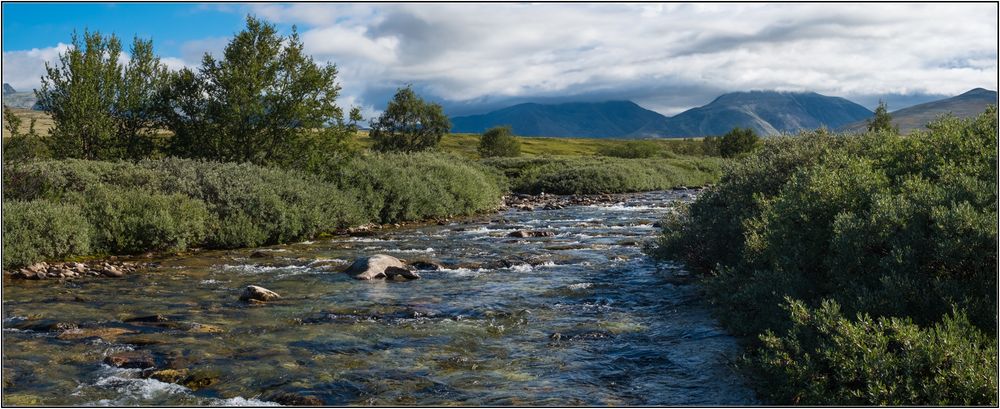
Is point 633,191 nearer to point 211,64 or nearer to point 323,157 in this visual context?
point 323,157

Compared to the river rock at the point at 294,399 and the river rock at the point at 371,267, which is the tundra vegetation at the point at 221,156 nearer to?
the river rock at the point at 371,267

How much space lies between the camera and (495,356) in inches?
448

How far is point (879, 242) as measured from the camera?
30.7 feet

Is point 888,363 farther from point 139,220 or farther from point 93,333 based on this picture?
point 139,220

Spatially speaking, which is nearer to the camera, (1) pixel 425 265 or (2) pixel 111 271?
(2) pixel 111 271

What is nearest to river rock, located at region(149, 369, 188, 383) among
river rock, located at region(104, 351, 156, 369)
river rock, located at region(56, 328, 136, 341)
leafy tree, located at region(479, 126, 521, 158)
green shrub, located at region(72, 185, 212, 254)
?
river rock, located at region(104, 351, 156, 369)

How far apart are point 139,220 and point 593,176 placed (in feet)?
159

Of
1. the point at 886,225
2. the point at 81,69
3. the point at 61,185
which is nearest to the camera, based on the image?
the point at 886,225

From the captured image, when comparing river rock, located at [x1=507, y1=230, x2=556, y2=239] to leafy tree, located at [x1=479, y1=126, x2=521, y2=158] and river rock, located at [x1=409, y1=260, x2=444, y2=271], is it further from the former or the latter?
leafy tree, located at [x1=479, y1=126, x2=521, y2=158]

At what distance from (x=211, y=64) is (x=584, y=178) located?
37.8 m

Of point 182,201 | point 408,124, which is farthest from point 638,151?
point 182,201

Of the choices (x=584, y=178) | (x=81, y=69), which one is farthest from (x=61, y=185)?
(x=584, y=178)

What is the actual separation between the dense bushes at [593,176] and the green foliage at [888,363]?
54.6 metres

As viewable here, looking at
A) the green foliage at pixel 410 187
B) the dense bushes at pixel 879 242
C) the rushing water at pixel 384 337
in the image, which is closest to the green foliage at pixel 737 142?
the green foliage at pixel 410 187
